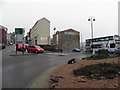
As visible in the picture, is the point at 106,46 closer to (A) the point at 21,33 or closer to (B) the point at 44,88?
(A) the point at 21,33

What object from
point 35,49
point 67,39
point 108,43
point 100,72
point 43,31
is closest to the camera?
point 100,72

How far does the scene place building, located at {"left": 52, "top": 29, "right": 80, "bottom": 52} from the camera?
90775 mm

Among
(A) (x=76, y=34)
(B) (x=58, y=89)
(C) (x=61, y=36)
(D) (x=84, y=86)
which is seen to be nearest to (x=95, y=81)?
(D) (x=84, y=86)

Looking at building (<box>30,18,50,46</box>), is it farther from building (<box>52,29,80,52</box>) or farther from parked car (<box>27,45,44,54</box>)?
parked car (<box>27,45,44,54</box>)

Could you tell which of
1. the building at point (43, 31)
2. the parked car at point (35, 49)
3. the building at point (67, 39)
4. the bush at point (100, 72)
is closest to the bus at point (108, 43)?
the parked car at point (35, 49)

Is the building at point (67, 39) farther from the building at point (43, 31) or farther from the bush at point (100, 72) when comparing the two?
the bush at point (100, 72)

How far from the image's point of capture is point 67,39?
304 ft

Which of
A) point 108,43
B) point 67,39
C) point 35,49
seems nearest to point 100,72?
point 108,43

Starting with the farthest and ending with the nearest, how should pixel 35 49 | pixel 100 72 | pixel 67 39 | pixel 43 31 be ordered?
pixel 43 31 < pixel 67 39 < pixel 35 49 < pixel 100 72

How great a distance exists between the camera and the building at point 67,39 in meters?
90.8

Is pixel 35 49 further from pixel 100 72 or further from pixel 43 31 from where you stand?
pixel 43 31

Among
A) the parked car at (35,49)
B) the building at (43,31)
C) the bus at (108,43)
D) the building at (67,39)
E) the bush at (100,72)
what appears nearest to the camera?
the bush at (100,72)

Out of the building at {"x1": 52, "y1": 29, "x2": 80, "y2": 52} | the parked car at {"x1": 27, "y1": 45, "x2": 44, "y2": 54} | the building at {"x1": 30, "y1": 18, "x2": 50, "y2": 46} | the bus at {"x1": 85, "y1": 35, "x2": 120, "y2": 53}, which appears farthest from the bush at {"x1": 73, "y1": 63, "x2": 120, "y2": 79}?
the building at {"x1": 30, "y1": 18, "x2": 50, "y2": 46}

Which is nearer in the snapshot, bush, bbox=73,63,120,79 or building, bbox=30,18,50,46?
bush, bbox=73,63,120,79
